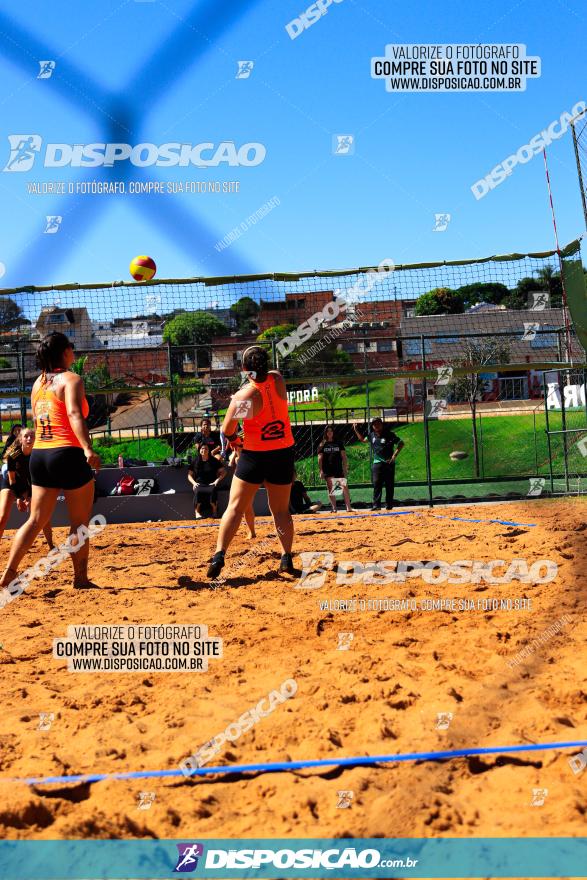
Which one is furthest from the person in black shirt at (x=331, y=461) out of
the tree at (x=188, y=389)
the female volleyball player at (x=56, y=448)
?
the female volleyball player at (x=56, y=448)

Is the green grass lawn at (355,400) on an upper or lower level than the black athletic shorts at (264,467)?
→ upper

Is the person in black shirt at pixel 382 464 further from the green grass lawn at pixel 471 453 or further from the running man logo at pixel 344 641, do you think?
the running man logo at pixel 344 641

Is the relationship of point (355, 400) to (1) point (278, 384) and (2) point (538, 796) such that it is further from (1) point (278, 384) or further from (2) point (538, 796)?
(2) point (538, 796)

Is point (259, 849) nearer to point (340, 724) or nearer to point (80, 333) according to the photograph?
Answer: point (340, 724)

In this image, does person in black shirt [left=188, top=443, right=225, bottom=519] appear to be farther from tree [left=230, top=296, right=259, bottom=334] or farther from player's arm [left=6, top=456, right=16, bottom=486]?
player's arm [left=6, top=456, right=16, bottom=486]

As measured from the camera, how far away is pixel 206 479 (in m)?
12.1

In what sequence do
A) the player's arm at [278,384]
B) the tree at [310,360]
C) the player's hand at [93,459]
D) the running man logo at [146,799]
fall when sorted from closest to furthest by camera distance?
the running man logo at [146,799] < the player's hand at [93,459] < the player's arm at [278,384] < the tree at [310,360]

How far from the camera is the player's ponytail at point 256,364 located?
6348mm

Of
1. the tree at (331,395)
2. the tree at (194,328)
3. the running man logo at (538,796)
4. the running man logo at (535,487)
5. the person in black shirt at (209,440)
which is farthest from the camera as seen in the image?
the tree at (331,395)

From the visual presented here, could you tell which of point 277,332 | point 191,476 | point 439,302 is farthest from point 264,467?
point 439,302

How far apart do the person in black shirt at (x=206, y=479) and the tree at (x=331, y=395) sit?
20.0ft

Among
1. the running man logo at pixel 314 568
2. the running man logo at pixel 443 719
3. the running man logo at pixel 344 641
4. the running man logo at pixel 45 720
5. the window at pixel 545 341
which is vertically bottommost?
the running man logo at pixel 443 719

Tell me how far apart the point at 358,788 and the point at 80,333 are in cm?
1250

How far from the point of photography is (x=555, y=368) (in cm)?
1264
